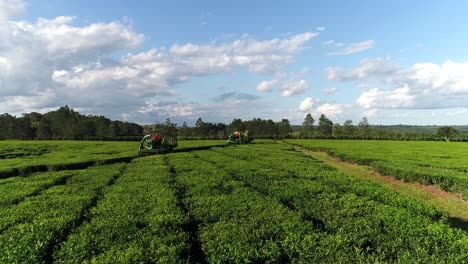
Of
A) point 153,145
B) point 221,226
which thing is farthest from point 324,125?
point 221,226

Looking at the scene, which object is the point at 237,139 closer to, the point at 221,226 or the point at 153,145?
the point at 153,145

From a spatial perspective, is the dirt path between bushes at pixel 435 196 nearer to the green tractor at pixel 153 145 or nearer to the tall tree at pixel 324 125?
the green tractor at pixel 153 145

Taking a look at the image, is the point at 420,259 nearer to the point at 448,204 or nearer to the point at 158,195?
the point at 158,195

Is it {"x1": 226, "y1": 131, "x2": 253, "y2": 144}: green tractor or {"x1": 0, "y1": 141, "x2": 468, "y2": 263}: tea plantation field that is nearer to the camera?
{"x1": 0, "y1": 141, "x2": 468, "y2": 263}: tea plantation field

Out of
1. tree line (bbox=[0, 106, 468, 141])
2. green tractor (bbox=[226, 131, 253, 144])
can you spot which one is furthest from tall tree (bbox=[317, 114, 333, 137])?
green tractor (bbox=[226, 131, 253, 144])

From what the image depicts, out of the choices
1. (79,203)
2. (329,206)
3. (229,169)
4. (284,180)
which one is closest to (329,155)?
(229,169)

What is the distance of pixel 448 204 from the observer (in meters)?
19.5

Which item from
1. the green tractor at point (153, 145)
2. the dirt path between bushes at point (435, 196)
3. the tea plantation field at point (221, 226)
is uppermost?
the green tractor at point (153, 145)

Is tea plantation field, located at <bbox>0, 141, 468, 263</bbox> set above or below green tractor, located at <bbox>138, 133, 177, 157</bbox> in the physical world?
below

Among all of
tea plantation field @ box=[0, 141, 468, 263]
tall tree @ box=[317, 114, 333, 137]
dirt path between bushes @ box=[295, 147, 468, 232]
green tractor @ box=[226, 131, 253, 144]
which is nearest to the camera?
tea plantation field @ box=[0, 141, 468, 263]

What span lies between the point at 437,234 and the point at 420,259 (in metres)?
2.36

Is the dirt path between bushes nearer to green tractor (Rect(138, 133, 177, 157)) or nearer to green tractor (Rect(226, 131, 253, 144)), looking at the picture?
green tractor (Rect(138, 133, 177, 157))

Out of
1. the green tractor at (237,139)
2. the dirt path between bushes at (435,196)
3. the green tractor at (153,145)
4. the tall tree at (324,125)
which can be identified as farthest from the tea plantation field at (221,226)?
the tall tree at (324,125)

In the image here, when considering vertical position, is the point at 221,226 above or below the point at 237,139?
below
